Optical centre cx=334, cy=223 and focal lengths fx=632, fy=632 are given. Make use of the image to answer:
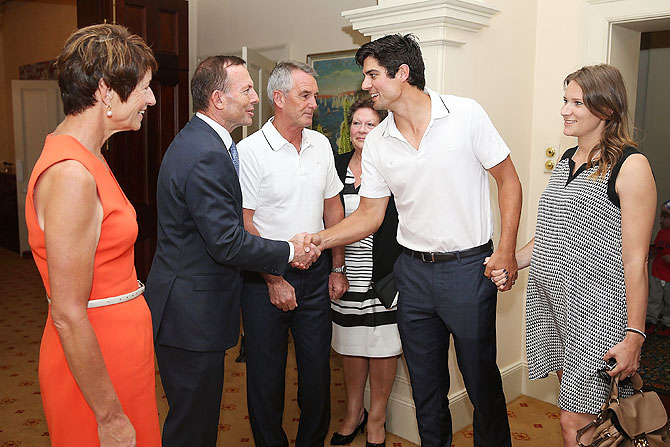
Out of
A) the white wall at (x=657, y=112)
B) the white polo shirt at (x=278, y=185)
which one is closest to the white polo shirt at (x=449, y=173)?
the white polo shirt at (x=278, y=185)

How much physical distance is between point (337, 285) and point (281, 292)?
503 mm

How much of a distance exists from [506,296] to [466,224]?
60.2 inches

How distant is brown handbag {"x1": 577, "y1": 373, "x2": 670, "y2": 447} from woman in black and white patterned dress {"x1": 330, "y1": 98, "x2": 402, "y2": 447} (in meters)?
1.31

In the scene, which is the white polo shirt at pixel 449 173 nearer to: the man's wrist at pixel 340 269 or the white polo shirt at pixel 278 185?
the white polo shirt at pixel 278 185

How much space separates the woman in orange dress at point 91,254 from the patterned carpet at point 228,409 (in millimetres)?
1885

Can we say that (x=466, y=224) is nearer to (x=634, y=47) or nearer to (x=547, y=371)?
(x=547, y=371)

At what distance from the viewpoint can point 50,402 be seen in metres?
1.71

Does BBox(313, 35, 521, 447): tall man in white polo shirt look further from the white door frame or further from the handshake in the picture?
the white door frame

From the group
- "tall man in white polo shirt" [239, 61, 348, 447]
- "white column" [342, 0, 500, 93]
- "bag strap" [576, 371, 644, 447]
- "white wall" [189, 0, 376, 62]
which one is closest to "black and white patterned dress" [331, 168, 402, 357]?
"tall man in white polo shirt" [239, 61, 348, 447]

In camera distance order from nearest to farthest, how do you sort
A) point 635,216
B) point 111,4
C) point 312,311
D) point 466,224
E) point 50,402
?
point 50,402
point 635,216
point 466,224
point 312,311
point 111,4

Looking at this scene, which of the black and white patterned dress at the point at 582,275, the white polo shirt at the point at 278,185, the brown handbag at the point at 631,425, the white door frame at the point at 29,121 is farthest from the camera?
the white door frame at the point at 29,121

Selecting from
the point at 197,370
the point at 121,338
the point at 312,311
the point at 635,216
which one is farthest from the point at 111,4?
the point at 635,216

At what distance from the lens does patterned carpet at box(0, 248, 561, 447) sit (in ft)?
11.5

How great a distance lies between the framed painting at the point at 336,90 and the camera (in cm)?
495
